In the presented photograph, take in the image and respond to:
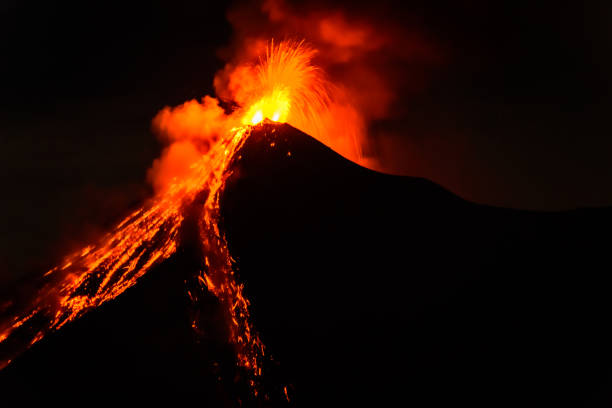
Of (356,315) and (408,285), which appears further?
(408,285)

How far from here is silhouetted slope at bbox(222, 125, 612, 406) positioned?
13.8 metres

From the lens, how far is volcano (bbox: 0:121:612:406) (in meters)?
13.8

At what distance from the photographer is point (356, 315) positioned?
1573cm

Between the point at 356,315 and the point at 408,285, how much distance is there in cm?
190

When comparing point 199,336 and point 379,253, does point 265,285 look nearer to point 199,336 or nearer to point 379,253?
point 199,336

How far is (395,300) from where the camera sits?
53.3 feet

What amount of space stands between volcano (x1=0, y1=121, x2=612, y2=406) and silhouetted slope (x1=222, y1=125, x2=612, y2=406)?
4cm

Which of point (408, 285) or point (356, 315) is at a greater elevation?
point (408, 285)

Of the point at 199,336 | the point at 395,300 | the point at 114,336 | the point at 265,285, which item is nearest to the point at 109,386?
the point at 114,336

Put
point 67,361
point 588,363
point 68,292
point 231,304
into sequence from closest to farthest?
point 588,363, point 67,361, point 231,304, point 68,292

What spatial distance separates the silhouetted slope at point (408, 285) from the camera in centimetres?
1379

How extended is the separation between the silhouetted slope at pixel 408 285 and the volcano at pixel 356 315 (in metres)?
0.04

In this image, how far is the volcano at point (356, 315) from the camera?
13773 mm

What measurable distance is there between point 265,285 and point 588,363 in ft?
24.8
